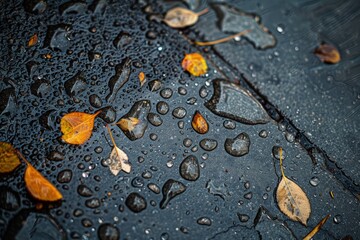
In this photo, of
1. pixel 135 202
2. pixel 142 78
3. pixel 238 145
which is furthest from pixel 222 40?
pixel 135 202

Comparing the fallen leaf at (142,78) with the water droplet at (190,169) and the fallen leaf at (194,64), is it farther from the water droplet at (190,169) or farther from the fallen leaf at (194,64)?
the water droplet at (190,169)

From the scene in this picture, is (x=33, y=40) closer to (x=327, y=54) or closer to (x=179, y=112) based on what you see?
(x=179, y=112)

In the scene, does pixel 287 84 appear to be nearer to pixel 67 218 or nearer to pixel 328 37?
pixel 328 37

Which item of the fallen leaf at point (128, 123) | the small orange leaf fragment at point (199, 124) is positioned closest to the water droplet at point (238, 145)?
the small orange leaf fragment at point (199, 124)

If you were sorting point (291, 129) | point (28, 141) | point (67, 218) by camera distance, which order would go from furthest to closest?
point (291, 129) < point (28, 141) < point (67, 218)

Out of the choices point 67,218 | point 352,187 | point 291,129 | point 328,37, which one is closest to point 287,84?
point 291,129

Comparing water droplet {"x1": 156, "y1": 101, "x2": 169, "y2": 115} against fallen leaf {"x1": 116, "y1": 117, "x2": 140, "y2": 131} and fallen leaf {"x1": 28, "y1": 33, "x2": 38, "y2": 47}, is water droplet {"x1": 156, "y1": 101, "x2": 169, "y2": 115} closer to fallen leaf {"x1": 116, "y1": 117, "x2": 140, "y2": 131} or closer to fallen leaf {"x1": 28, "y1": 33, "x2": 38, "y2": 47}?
fallen leaf {"x1": 116, "y1": 117, "x2": 140, "y2": 131}

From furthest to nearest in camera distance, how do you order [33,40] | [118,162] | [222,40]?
[222,40] → [33,40] → [118,162]
